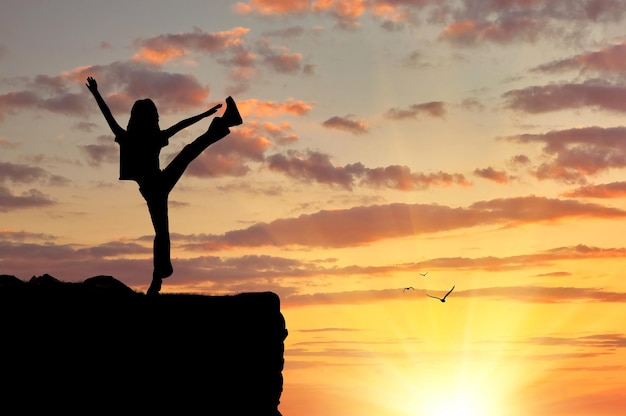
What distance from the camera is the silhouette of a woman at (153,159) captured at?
56.9ft

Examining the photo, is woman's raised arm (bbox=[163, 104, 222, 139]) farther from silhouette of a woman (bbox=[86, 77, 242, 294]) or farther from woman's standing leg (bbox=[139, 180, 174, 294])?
woman's standing leg (bbox=[139, 180, 174, 294])

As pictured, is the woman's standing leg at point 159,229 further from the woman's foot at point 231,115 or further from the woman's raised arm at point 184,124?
the woman's foot at point 231,115

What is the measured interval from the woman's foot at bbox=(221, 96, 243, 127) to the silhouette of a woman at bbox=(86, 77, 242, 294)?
0.35 m

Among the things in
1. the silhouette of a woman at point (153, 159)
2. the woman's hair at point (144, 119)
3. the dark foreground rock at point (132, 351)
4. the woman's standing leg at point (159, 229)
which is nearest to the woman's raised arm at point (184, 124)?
the silhouette of a woman at point (153, 159)

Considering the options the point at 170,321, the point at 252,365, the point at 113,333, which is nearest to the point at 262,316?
the point at 252,365

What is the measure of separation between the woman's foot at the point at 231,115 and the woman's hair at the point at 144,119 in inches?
51.1

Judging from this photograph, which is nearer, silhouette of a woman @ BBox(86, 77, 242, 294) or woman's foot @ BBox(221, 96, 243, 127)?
silhouette of a woman @ BBox(86, 77, 242, 294)

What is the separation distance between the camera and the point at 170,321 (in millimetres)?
16406

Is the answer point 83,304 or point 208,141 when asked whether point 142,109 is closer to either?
point 208,141

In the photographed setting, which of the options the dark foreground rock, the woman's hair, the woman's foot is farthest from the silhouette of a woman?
the dark foreground rock

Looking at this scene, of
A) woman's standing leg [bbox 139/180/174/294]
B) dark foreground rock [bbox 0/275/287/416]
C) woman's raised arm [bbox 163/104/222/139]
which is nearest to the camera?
dark foreground rock [bbox 0/275/287/416]

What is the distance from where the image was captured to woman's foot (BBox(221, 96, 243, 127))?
17875 millimetres

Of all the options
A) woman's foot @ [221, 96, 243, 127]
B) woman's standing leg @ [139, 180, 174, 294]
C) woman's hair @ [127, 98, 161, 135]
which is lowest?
woman's standing leg @ [139, 180, 174, 294]

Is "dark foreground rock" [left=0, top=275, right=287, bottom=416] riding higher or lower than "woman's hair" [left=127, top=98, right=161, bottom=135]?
lower
